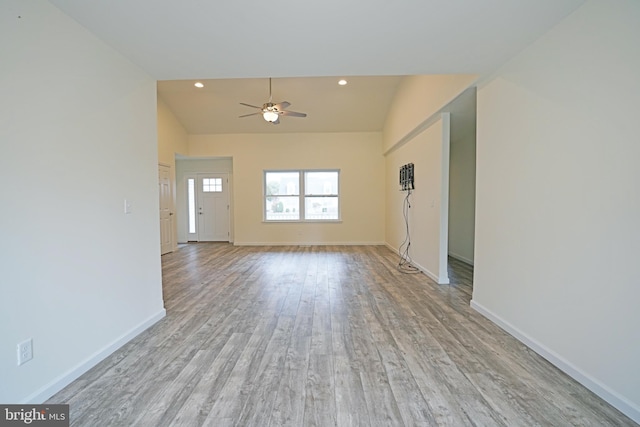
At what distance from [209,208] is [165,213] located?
158cm

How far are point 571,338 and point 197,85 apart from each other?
675cm

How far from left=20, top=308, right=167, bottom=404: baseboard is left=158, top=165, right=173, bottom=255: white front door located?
438 cm

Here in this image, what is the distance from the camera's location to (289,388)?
1829mm

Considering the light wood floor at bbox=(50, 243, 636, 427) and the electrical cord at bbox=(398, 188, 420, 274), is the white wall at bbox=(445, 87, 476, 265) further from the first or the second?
the light wood floor at bbox=(50, 243, 636, 427)

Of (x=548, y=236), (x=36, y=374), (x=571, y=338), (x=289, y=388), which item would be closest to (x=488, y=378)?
(x=571, y=338)

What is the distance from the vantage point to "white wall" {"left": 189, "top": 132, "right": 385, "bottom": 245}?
7.64 meters

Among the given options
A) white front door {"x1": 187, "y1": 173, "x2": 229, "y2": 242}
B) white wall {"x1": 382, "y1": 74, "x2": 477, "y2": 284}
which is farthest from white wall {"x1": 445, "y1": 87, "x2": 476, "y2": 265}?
white front door {"x1": 187, "y1": 173, "x2": 229, "y2": 242}

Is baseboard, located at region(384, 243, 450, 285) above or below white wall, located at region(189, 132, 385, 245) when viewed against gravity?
below

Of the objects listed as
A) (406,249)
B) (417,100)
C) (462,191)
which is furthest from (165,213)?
(462,191)

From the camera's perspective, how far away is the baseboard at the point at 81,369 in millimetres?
1682

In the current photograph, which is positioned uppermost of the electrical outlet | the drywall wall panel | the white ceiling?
the drywall wall panel

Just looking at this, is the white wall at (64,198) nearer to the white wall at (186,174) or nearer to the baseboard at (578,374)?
the baseboard at (578,374)

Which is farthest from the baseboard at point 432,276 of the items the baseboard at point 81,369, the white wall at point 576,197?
the baseboard at point 81,369

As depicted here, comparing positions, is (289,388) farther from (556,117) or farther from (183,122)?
(183,122)
